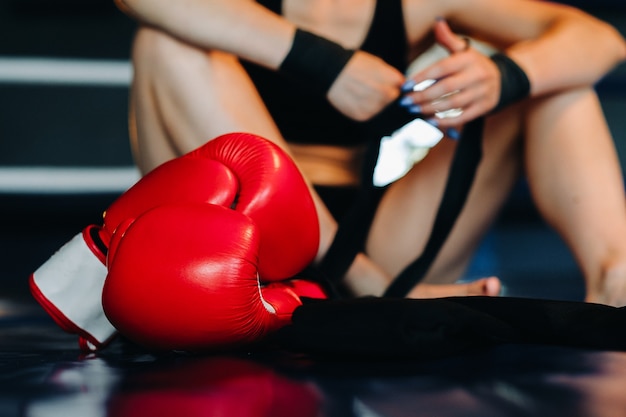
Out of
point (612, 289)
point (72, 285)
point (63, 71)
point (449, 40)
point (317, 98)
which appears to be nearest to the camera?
point (72, 285)

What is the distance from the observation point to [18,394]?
49cm

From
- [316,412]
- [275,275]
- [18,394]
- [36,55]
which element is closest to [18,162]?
[36,55]

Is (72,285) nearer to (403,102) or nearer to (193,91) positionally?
(193,91)

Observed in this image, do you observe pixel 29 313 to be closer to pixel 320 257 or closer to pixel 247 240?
pixel 320 257

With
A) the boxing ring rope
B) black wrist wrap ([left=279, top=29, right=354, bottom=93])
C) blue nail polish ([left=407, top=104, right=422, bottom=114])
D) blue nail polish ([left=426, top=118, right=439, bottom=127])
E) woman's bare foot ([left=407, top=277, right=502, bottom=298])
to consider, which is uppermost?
black wrist wrap ([left=279, top=29, right=354, bottom=93])

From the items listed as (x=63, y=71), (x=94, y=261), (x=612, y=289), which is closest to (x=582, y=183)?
(x=612, y=289)

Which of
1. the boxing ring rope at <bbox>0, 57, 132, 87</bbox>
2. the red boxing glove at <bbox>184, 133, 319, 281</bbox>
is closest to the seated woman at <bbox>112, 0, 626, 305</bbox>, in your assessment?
the red boxing glove at <bbox>184, 133, 319, 281</bbox>

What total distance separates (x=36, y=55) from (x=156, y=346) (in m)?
1.96

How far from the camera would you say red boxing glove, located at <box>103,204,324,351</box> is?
57cm

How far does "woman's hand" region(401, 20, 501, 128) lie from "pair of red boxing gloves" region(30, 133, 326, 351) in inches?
10.6

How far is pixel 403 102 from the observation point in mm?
946

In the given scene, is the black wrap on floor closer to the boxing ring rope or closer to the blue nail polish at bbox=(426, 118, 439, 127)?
the blue nail polish at bbox=(426, 118, 439, 127)

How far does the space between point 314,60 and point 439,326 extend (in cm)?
45

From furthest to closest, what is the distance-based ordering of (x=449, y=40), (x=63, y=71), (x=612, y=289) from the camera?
(x=63, y=71) → (x=449, y=40) → (x=612, y=289)
